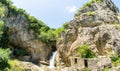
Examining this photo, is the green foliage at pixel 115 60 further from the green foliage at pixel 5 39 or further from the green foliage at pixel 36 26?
the green foliage at pixel 5 39

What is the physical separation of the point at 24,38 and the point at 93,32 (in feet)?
55.2

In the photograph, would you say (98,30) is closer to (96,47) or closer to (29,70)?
(96,47)

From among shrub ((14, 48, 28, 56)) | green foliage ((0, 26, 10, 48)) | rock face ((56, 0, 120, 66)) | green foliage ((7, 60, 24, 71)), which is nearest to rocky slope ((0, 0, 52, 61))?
shrub ((14, 48, 28, 56))

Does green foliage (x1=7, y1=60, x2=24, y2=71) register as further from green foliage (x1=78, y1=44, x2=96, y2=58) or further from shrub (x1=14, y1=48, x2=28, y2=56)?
shrub (x1=14, y1=48, x2=28, y2=56)

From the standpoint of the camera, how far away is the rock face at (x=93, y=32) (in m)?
34.5

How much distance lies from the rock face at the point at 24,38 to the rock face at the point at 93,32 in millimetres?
8759

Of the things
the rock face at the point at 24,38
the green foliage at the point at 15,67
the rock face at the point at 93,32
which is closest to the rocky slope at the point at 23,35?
the rock face at the point at 24,38

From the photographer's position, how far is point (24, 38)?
4991 cm

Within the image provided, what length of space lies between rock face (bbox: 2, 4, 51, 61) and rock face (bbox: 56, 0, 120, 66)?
876 cm

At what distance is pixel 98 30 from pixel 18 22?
1811 centimetres

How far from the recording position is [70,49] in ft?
126

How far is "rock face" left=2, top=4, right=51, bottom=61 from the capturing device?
4928 centimetres

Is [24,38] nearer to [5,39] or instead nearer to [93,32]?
[5,39]

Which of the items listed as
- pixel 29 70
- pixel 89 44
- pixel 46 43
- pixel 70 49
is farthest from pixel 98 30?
pixel 46 43
